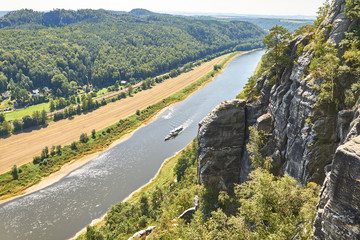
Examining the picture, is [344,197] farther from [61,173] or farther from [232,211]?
[61,173]

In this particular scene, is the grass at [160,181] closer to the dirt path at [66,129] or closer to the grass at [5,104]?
the dirt path at [66,129]

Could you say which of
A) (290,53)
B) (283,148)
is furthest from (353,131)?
(290,53)

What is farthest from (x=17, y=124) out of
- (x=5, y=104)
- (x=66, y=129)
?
(x=5, y=104)

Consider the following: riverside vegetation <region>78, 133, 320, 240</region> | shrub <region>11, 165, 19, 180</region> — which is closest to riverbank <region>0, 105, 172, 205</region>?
shrub <region>11, 165, 19, 180</region>

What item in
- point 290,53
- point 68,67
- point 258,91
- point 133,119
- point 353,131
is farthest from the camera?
point 68,67

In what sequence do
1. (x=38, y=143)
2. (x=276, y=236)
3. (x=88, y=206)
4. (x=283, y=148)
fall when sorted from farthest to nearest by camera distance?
(x=38, y=143)
(x=88, y=206)
(x=283, y=148)
(x=276, y=236)

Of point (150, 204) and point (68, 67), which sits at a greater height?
point (68, 67)

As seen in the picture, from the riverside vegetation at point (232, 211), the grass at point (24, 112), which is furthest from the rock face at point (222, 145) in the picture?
the grass at point (24, 112)

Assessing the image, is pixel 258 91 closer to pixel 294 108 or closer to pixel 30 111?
pixel 294 108
